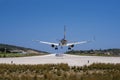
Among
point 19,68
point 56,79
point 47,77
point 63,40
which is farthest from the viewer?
point 63,40

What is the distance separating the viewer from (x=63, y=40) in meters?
79.0

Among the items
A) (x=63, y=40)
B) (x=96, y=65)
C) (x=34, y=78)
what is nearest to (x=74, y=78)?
(x=34, y=78)

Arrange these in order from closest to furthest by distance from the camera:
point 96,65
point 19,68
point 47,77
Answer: point 47,77 < point 19,68 < point 96,65

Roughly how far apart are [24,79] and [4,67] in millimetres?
10436

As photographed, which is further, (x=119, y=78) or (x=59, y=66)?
(x=59, y=66)

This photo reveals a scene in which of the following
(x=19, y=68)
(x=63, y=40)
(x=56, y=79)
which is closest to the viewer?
(x=56, y=79)

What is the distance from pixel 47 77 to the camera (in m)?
23.9

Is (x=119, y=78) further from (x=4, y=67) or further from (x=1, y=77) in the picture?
(x=4, y=67)

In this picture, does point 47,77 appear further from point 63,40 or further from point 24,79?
point 63,40

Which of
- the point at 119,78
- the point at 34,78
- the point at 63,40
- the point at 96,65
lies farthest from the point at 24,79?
the point at 63,40

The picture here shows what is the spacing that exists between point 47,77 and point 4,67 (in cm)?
961

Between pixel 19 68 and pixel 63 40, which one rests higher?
pixel 63 40

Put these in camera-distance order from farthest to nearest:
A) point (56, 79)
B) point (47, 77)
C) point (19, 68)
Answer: point (19, 68) < point (47, 77) < point (56, 79)

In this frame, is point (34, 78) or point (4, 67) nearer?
point (34, 78)
